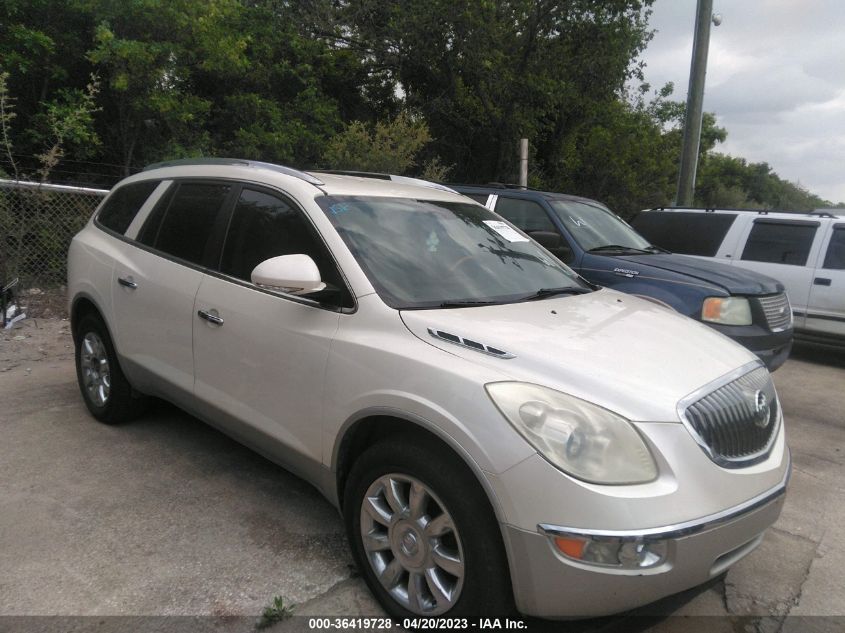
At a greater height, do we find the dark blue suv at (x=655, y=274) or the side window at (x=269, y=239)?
the side window at (x=269, y=239)

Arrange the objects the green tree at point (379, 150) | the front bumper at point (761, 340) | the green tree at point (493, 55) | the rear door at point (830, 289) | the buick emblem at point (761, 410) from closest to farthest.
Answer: the buick emblem at point (761, 410)
the front bumper at point (761, 340)
the rear door at point (830, 289)
the green tree at point (379, 150)
the green tree at point (493, 55)

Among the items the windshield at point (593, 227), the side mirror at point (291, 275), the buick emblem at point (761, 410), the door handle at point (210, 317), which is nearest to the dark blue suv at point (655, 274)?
the windshield at point (593, 227)

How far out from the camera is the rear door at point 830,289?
716 cm

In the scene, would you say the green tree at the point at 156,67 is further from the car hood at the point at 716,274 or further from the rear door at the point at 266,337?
the car hood at the point at 716,274

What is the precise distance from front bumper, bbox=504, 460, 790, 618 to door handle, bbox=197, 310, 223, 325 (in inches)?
73.1

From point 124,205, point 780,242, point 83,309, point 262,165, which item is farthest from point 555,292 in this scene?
point 780,242

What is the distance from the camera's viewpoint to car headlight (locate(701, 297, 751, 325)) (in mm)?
5230

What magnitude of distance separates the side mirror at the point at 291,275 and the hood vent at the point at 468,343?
21.5 inches

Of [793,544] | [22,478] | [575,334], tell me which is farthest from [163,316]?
[793,544]

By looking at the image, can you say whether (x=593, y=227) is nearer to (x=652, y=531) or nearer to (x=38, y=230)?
(x=652, y=531)

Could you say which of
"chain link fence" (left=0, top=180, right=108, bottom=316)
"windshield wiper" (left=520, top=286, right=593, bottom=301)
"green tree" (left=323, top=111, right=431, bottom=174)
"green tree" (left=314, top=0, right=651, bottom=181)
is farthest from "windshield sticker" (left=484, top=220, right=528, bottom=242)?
"green tree" (left=314, top=0, right=651, bottom=181)

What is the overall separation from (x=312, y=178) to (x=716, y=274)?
12.6ft

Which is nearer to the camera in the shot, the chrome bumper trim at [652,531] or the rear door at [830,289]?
the chrome bumper trim at [652,531]

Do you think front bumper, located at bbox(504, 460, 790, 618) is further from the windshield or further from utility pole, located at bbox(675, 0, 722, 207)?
utility pole, located at bbox(675, 0, 722, 207)
